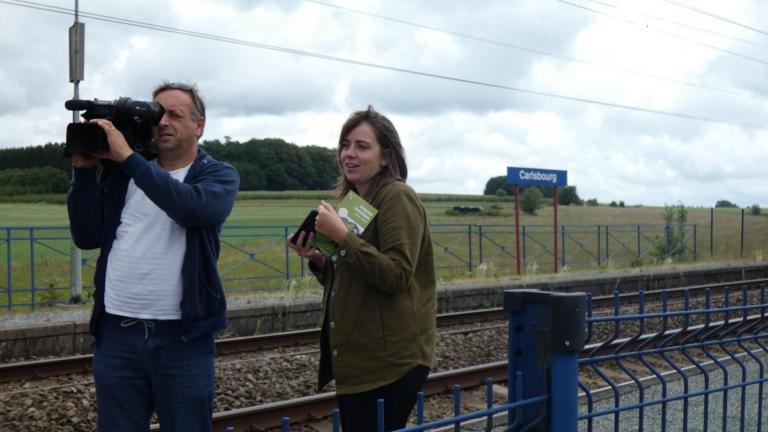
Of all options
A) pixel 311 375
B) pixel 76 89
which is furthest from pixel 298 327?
pixel 76 89

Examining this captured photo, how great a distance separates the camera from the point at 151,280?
8.39 feet

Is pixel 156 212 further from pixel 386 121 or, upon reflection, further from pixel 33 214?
pixel 33 214

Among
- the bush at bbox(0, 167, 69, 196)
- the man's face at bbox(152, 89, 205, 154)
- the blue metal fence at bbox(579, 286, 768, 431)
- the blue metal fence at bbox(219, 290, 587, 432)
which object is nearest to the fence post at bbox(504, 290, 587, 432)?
the blue metal fence at bbox(219, 290, 587, 432)

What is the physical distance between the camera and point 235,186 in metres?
2.79

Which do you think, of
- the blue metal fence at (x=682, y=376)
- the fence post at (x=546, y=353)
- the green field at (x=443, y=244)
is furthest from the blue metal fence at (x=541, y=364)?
the green field at (x=443, y=244)

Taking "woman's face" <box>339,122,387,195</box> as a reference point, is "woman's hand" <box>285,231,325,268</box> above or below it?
below

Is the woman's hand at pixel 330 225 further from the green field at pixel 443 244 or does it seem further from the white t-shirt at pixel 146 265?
the green field at pixel 443 244

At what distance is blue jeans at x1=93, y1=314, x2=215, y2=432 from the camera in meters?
2.54

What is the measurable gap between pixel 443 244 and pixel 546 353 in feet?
98.1

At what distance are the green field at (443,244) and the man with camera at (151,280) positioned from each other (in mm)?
10395

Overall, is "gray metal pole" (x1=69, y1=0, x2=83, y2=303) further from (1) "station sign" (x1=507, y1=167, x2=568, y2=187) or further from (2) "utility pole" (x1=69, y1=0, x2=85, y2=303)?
(1) "station sign" (x1=507, y1=167, x2=568, y2=187)

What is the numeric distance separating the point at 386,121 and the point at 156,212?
0.86 meters

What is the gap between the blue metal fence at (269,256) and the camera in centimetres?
1416

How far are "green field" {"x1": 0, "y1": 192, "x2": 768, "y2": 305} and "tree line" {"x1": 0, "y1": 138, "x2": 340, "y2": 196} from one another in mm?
953
